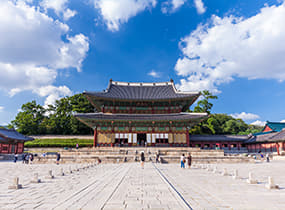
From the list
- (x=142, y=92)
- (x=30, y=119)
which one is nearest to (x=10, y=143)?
(x=30, y=119)

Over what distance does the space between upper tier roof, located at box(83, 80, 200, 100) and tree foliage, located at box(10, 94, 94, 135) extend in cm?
1904

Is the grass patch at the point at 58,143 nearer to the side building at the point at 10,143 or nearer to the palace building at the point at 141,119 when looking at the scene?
the side building at the point at 10,143

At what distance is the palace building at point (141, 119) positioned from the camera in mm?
35469

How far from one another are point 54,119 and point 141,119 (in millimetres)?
34093

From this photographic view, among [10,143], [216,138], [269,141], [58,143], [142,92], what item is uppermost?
[142,92]

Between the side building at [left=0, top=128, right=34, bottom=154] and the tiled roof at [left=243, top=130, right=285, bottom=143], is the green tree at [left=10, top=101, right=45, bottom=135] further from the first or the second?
the tiled roof at [left=243, top=130, right=285, bottom=143]

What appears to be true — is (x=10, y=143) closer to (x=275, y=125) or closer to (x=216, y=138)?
(x=216, y=138)

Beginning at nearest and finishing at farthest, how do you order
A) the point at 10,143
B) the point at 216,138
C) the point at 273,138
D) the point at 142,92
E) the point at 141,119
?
the point at 141,119
the point at 273,138
the point at 10,143
the point at 142,92
the point at 216,138

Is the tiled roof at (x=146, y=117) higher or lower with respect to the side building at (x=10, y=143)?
higher

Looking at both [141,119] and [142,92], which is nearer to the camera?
[141,119]

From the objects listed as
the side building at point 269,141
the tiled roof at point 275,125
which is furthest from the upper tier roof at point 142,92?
the tiled roof at point 275,125

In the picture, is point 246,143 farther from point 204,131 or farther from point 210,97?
point 210,97

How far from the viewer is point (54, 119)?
55812 millimetres

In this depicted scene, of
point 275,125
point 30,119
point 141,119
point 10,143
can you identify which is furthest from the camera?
point 30,119
